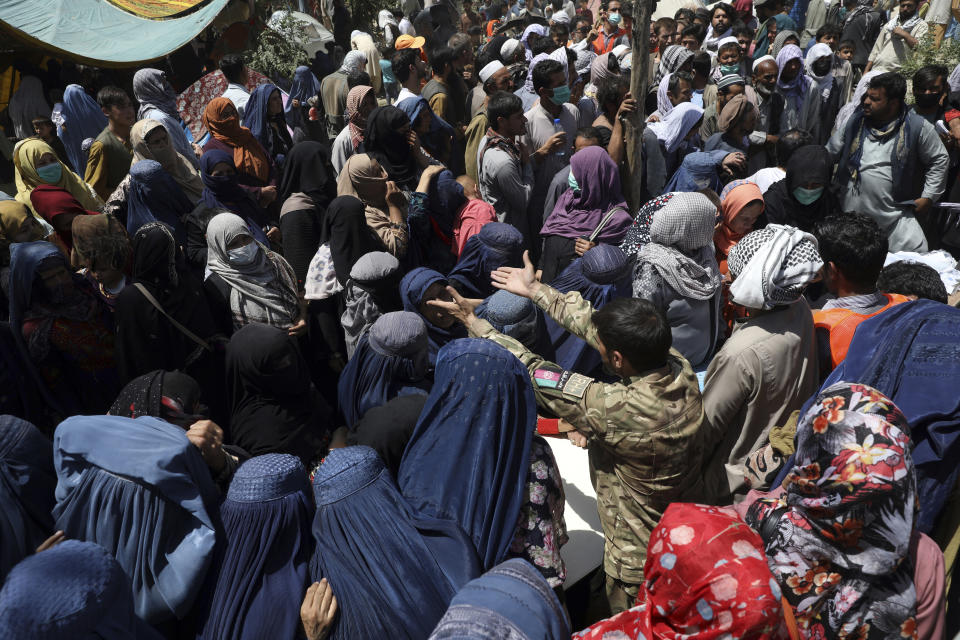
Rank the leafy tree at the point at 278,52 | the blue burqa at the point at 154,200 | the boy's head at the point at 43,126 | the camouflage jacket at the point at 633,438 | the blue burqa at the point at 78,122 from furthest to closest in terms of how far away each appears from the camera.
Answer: the leafy tree at the point at 278,52 < the blue burqa at the point at 78,122 < the boy's head at the point at 43,126 < the blue burqa at the point at 154,200 < the camouflage jacket at the point at 633,438

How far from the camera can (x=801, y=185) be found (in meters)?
4.04

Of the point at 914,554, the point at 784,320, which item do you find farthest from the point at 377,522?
the point at 784,320

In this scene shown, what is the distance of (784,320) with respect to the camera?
7.80ft

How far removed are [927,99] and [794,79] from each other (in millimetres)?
1661

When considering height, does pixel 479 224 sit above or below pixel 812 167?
below

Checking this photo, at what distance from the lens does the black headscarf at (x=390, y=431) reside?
2262 mm

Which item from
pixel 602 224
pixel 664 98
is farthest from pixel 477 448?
pixel 664 98

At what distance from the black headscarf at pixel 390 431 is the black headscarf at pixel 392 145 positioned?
8.57 ft

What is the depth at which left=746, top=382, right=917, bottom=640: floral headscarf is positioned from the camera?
1.57m

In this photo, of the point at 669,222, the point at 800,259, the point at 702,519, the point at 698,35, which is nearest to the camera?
the point at 702,519

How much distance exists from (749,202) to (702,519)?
2.91 metres

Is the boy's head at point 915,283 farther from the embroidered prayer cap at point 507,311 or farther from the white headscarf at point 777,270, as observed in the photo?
the embroidered prayer cap at point 507,311

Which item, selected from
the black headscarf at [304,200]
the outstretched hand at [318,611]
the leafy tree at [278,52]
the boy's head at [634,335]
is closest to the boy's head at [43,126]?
the leafy tree at [278,52]

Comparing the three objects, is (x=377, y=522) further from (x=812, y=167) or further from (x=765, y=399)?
(x=812, y=167)
